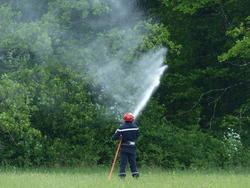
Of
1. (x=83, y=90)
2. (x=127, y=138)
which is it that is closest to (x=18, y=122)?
(x=83, y=90)

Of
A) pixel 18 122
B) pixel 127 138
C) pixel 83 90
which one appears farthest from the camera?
pixel 83 90

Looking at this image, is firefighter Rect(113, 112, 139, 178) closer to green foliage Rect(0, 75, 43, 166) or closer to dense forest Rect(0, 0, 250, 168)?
green foliage Rect(0, 75, 43, 166)

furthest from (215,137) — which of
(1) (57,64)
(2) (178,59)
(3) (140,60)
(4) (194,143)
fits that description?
(1) (57,64)

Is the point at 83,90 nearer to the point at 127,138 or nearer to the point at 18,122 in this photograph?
the point at 18,122

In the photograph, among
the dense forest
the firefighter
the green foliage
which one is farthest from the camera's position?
the dense forest

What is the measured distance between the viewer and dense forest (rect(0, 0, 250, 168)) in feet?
79.6

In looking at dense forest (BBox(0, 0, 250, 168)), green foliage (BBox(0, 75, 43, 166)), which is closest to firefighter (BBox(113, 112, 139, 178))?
green foliage (BBox(0, 75, 43, 166))

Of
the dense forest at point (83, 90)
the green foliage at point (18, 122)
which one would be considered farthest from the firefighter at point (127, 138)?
the dense forest at point (83, 90)

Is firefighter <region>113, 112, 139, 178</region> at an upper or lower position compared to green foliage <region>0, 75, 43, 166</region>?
lower

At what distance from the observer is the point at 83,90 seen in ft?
83.0

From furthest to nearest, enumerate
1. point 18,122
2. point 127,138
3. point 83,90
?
point 83,90, point 18,122, point 127,138

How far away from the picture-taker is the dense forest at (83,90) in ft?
79.6

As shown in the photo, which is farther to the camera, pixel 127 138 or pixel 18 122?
pixel 18 122

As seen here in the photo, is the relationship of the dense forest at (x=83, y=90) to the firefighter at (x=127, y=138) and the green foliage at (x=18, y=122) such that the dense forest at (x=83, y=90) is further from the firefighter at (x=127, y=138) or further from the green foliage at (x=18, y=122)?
the firefighter at (x=127, y=138)
